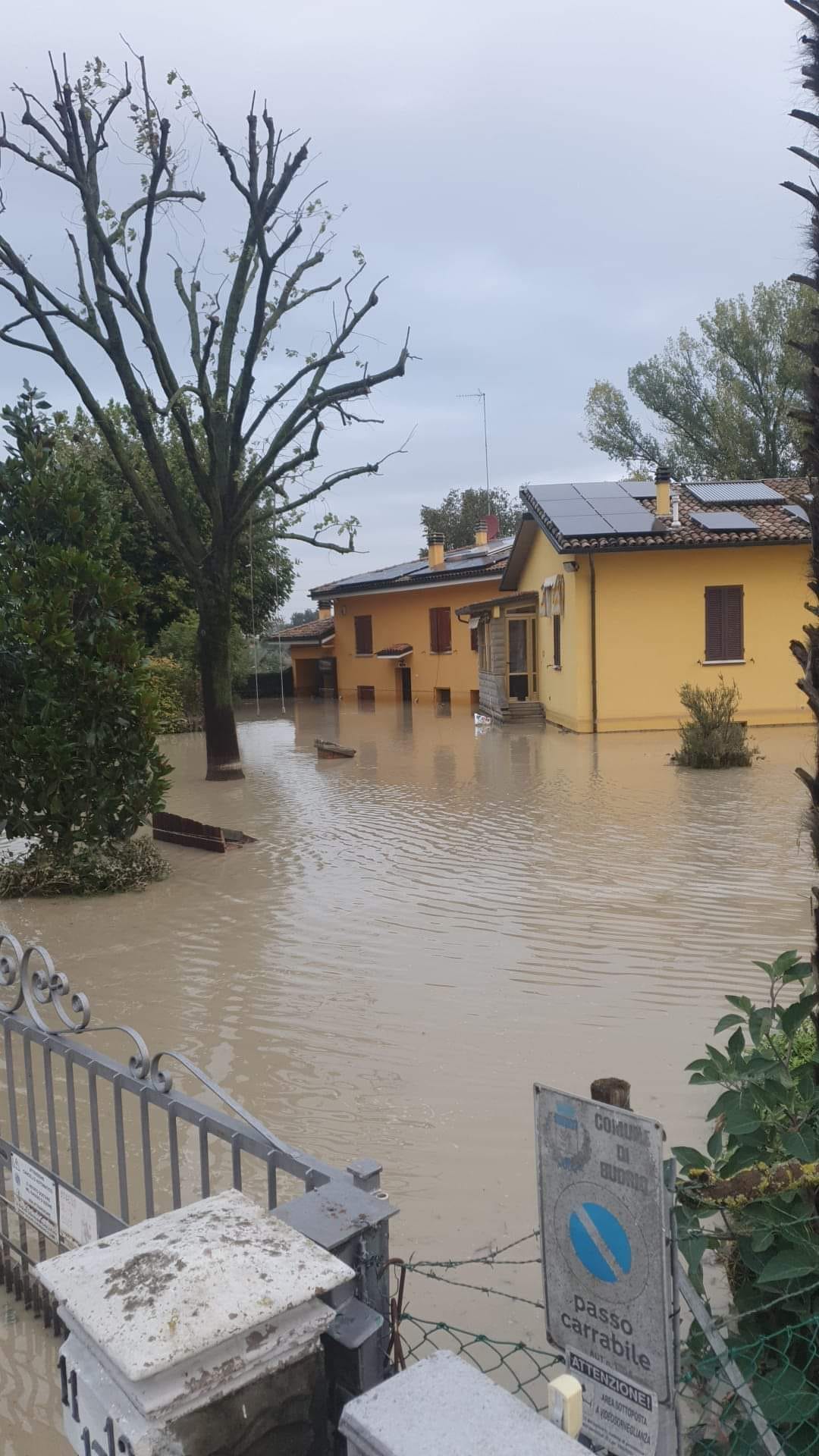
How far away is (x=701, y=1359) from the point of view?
256 centimetres

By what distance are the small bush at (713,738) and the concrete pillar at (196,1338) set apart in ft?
49.6

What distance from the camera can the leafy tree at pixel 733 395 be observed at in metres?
34.7

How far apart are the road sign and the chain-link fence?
203mm

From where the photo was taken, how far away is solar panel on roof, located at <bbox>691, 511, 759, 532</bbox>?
21672 millimetres

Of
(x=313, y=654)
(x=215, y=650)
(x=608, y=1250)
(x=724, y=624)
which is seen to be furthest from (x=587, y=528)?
(x=313, y=654)

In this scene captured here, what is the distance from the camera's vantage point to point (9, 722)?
30.6 ft

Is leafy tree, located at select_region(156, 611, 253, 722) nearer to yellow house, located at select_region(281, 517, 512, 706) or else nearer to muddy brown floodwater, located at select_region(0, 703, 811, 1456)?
yellow house, located at select_region(281, 517, 512, 706)

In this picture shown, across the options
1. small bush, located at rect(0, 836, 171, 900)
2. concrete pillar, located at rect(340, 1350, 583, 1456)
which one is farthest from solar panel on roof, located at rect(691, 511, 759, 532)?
concrete pillar, located at rect(340, 1350, 583, 1456)

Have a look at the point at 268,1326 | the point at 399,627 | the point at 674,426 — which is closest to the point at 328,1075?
the point at 268,1326

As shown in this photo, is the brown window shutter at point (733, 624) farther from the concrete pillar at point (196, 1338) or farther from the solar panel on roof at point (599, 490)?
the concrete pillar at point (196, 1338)

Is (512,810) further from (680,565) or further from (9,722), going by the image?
A: (680,565)

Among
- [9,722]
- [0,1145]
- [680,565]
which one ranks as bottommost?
[0,1145]

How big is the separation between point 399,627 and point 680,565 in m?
15.7

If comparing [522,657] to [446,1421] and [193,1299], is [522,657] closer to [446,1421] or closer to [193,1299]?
[193,1299]
